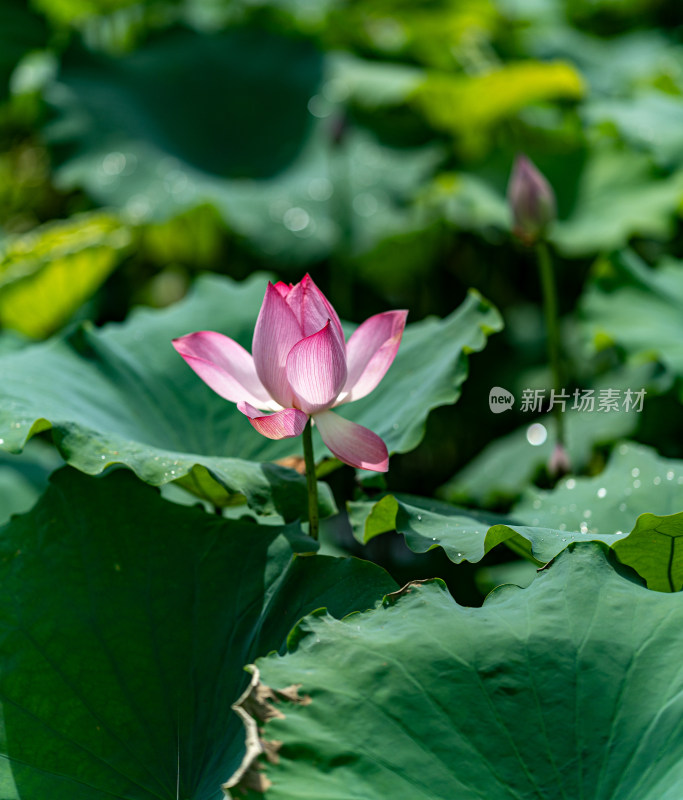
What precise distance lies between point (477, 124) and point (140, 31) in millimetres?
1200

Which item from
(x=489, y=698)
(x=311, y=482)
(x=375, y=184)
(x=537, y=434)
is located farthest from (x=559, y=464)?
(x=375, y=184)

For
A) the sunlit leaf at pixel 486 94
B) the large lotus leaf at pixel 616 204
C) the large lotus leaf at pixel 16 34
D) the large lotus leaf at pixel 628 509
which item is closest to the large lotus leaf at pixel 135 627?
the large lotus leaf at pixel 628 509

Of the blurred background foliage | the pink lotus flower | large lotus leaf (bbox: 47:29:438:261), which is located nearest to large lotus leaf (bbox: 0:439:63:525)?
the blurred background foliage

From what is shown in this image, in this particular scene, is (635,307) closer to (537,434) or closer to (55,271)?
(537,434)

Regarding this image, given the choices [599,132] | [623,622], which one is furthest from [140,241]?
[623,622]

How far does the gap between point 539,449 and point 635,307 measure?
13.1 inches

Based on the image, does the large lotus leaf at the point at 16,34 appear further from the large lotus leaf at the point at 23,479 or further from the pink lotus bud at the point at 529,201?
the pink lotus bud at the point at 529,201

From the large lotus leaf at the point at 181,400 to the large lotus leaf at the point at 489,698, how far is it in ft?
0.80

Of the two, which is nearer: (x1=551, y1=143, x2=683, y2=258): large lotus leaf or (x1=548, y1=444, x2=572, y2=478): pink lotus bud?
(x1=548, y1=444, x2=572, y2=478): pink lotus bud

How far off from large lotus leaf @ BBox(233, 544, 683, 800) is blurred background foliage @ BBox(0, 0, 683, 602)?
74cm

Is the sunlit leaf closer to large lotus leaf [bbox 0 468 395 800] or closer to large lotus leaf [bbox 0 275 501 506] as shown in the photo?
large lotus leaf [bbox 0 275 501 506]

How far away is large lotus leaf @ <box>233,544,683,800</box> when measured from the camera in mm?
675

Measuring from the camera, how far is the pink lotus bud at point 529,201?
4.72 feet

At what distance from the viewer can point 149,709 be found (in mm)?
878
